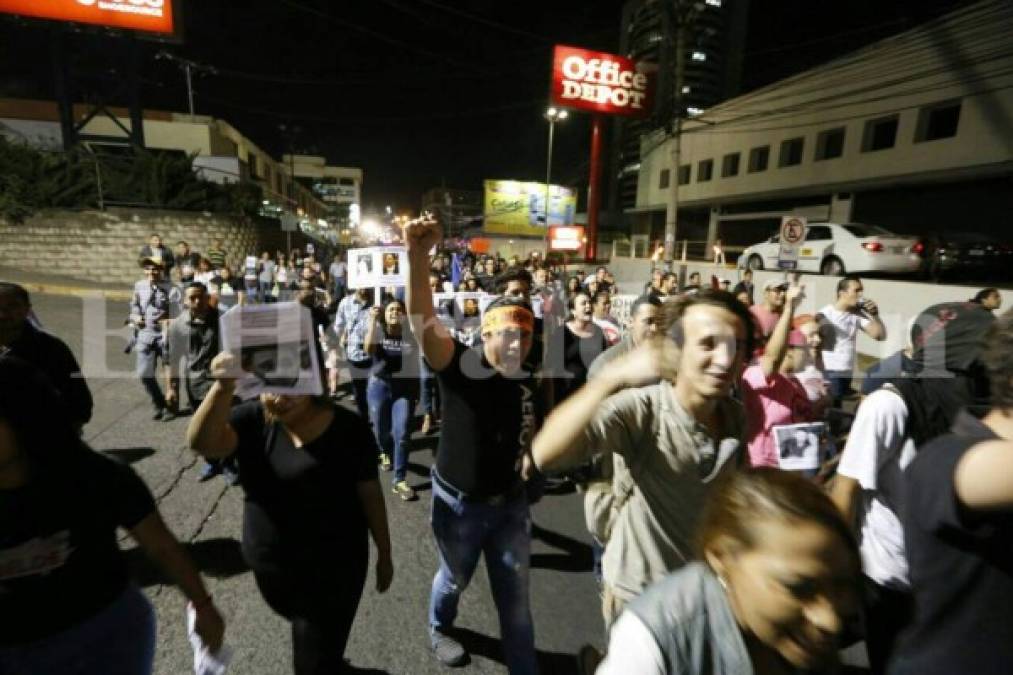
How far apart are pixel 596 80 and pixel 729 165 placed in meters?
9.77

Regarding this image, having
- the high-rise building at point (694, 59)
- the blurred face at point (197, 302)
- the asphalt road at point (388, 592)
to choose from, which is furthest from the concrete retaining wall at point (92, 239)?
the high-rise building at point (694, 59)

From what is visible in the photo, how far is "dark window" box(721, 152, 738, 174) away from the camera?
3002 centimetres

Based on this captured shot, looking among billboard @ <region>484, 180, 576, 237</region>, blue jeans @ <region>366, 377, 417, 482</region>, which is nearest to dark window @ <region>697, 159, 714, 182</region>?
billboard @ <region>484, 180, 576, 237</region>

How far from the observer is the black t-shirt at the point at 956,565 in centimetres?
124

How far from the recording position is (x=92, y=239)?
16.9 meters

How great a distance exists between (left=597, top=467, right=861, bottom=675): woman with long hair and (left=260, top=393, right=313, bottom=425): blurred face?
4.92 feet

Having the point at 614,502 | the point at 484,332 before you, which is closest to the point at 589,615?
the point at 614,502

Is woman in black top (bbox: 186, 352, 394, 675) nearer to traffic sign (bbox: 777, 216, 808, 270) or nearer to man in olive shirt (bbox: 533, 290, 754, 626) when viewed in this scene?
man in olive shirt (bbox: 533, 290, 754, 626)

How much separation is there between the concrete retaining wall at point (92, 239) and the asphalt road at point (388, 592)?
1466 cm

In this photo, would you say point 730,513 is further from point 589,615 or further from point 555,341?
point 555,341

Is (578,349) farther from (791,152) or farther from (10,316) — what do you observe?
(791,152)

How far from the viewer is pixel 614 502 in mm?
1979

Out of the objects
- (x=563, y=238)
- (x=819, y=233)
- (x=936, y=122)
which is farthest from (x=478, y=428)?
(x=563, y=238)

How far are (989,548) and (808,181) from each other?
91.6ft
